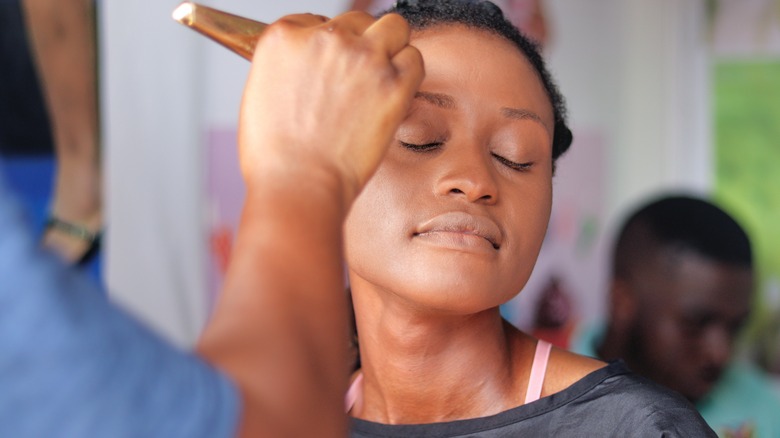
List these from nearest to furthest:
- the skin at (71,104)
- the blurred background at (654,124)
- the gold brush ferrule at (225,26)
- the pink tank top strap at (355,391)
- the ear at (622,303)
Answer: the gold brush ferrule at (225,26)
the pink tank top strap at (355,391)
the skin at (71,104)
the ear at (622,303)
the blurred background at (654,124)

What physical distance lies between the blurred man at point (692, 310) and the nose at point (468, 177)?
133cm

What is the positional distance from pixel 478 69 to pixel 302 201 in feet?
1.66

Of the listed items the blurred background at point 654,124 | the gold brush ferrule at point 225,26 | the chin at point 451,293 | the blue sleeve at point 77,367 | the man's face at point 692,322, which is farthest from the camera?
the blurred background at point 654,124

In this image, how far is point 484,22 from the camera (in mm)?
999

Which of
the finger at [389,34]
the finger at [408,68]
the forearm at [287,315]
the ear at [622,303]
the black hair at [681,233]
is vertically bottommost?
the ear at [622,303]

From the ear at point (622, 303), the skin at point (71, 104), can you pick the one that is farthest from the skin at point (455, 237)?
the ear at point (622, 303)

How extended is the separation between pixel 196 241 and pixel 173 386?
1.44 metres

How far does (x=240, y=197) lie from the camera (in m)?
1.87

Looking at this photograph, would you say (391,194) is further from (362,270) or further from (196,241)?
(196,241)

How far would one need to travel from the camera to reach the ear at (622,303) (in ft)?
7.19

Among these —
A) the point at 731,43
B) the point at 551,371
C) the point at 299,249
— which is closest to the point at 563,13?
the point at 731,43

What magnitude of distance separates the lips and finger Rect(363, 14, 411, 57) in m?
0.31

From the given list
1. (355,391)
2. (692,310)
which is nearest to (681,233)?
(692,310)

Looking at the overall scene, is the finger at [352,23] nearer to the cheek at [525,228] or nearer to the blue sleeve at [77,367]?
the blue sleeve at [77,367]
